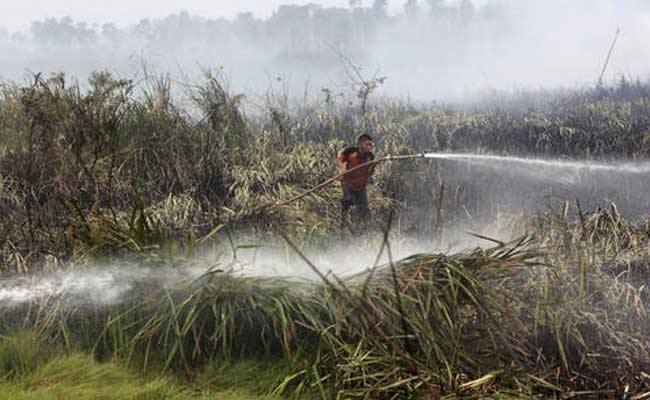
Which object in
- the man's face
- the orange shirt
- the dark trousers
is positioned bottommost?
the dark trousers

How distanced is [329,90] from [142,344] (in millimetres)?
7235

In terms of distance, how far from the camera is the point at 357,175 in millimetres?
7594

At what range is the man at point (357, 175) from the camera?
7410mm

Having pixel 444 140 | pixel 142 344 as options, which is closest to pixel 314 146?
pixel 444 140

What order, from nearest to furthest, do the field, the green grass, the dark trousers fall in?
the green grass < the field < the dark trousers

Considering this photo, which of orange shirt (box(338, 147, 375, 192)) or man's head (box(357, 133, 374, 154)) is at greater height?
man's head (box(357, 133, 374, 154))

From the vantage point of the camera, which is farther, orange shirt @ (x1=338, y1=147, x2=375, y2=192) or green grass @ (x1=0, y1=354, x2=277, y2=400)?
orange shirt @ (x1=338, y1=147, x2=375, y2=192)

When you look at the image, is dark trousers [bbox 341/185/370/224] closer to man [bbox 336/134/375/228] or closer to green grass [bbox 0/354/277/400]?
man [bbox 336/134/375/228]

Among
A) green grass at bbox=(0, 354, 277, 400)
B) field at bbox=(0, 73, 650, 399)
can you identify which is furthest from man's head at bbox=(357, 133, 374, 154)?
green grass at bbox=(0, 354, 277, 400)

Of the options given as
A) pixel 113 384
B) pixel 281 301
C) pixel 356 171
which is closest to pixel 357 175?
pixel 356 171

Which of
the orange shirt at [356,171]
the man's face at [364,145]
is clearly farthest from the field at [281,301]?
the man's face at [364,145]

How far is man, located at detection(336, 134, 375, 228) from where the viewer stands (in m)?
7.41

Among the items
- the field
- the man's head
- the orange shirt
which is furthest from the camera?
the orange shirt

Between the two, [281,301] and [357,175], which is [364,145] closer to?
[357,175]
